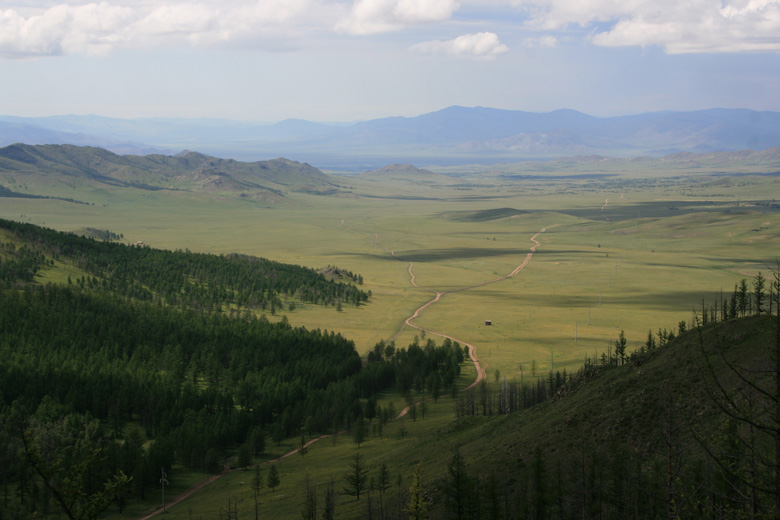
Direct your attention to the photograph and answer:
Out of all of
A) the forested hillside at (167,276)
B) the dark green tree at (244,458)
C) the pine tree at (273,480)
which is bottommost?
the dark green tree at (244,458)

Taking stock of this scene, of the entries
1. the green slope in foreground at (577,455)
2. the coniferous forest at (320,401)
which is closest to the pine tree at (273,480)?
the green slope in foreground at (577,455)

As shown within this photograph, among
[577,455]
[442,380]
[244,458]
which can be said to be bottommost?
[244,458]

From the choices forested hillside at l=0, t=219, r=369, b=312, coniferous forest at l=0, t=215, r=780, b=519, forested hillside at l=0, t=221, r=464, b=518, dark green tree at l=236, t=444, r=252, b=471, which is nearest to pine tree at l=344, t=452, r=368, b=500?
coniferous forest at l=0, t=215, r=780, b=519

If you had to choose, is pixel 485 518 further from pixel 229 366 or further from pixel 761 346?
pixel 229 366

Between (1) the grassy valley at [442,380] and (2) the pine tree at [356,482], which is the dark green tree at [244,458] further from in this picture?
(2) the pine tree at [356,482]

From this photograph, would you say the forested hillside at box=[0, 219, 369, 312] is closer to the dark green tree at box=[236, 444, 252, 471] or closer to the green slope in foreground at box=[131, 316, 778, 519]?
the dark green tree at box=[236, 444, 252, 471]

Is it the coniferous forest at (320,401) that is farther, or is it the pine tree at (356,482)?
the pine tree at (356,482)

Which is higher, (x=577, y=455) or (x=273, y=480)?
(x=577, y=455)

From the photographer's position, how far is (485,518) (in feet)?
152

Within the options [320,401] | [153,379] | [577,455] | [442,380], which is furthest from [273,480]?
[442,380]

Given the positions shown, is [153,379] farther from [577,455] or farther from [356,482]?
[577,455]

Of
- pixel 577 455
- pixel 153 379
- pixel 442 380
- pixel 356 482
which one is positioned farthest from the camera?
pixel 442 380

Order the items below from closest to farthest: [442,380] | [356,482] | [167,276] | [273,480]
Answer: [356,482]
[273,480]
[442,380]
[167,276]

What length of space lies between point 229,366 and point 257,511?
56.8 metres
